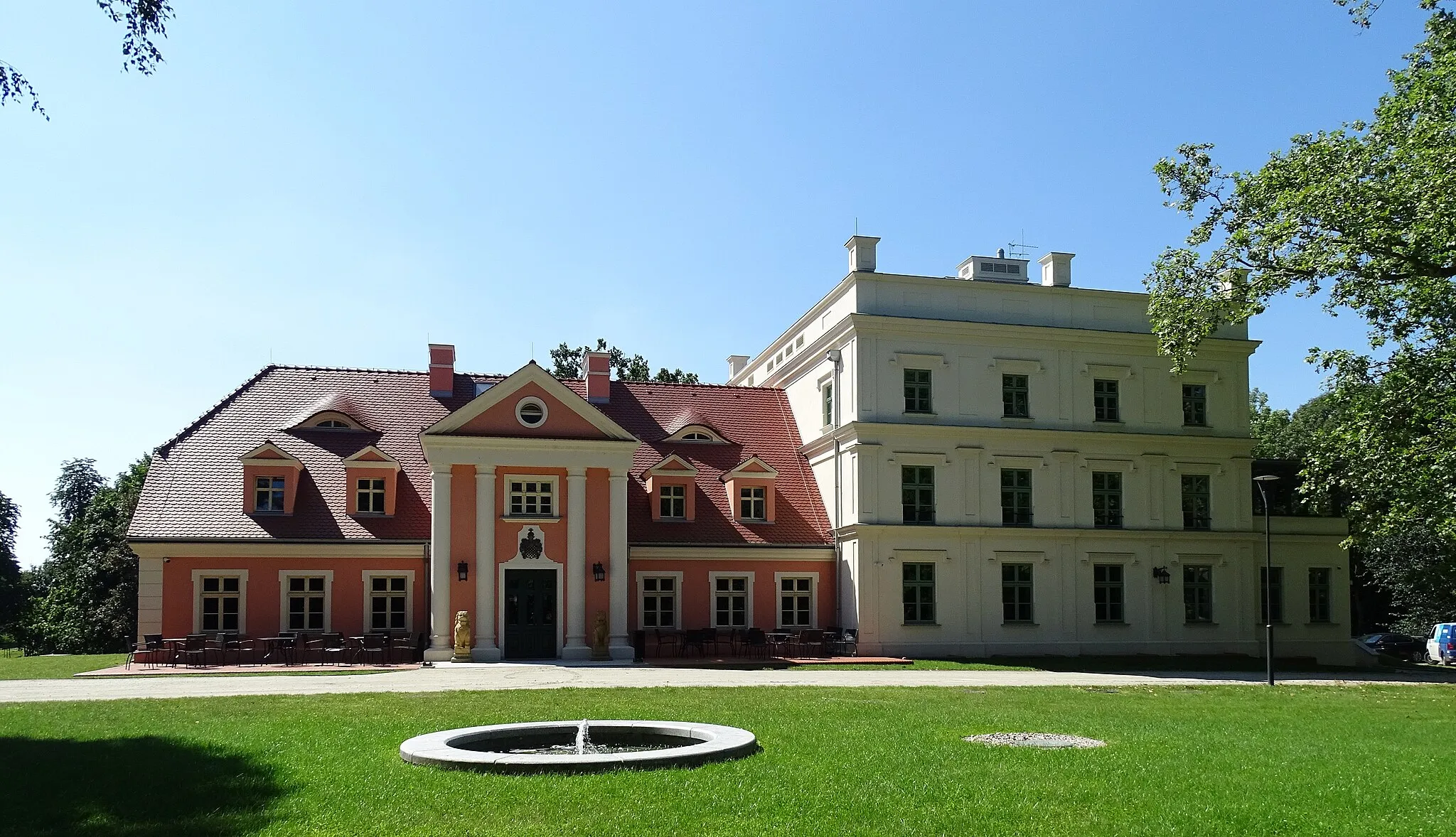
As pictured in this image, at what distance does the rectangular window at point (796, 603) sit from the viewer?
32.8m

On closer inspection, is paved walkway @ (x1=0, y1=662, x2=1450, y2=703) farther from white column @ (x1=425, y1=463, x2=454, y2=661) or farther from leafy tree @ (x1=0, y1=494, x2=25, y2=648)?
leafy tree @ (x1=0, y1=494, x2=25, y2=648)

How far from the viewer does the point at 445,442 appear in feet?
95.9

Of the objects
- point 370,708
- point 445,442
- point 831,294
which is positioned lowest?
point 370,708

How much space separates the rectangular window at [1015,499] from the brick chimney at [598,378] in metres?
11.5

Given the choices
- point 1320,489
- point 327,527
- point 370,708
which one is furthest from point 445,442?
point 1320,489

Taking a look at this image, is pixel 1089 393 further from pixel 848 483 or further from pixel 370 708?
pixel 370 708

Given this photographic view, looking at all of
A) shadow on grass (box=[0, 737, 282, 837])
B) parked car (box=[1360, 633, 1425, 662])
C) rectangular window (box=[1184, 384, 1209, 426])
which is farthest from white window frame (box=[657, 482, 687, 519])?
parked car (box=[1360, 633, 1425, 662])

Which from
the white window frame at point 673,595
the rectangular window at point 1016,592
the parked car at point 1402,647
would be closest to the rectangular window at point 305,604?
the white window frame at point 673,595

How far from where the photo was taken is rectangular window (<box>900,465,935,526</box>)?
3244 cm

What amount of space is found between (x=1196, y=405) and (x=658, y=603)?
53.6 ft

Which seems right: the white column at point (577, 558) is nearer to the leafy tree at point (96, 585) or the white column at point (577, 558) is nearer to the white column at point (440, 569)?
the white column at point (440, 569)

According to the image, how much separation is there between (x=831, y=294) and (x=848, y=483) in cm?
535

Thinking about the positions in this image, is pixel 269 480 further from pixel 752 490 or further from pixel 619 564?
pixel 752 490

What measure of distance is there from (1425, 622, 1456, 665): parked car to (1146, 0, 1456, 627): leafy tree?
19.6m
